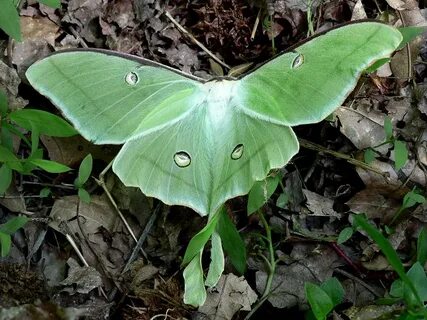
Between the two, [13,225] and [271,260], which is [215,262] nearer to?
[271,260]

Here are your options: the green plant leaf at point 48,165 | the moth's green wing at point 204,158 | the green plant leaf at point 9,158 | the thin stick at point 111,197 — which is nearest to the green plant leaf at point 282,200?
the moth's green wing at point 204,158

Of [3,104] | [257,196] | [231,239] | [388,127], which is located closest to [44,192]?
[3,104]

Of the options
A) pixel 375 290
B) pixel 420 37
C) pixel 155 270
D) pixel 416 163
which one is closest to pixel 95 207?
pixel 155 270

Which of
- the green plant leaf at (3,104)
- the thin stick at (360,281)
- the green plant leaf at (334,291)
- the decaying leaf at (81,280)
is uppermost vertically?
the green plant leaf at (3,104)

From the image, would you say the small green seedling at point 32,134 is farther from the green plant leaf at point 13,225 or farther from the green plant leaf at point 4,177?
the green plant leaf at point 13,225

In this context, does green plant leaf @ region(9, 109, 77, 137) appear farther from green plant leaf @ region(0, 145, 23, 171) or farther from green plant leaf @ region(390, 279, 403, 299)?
green plant leaf @ region(390, 279, 403, 299)

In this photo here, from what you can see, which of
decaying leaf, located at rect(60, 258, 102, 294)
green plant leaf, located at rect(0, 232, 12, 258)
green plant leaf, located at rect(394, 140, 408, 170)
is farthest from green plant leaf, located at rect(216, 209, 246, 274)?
green plant leaf, located at rect(0, 232, 12, 258)
